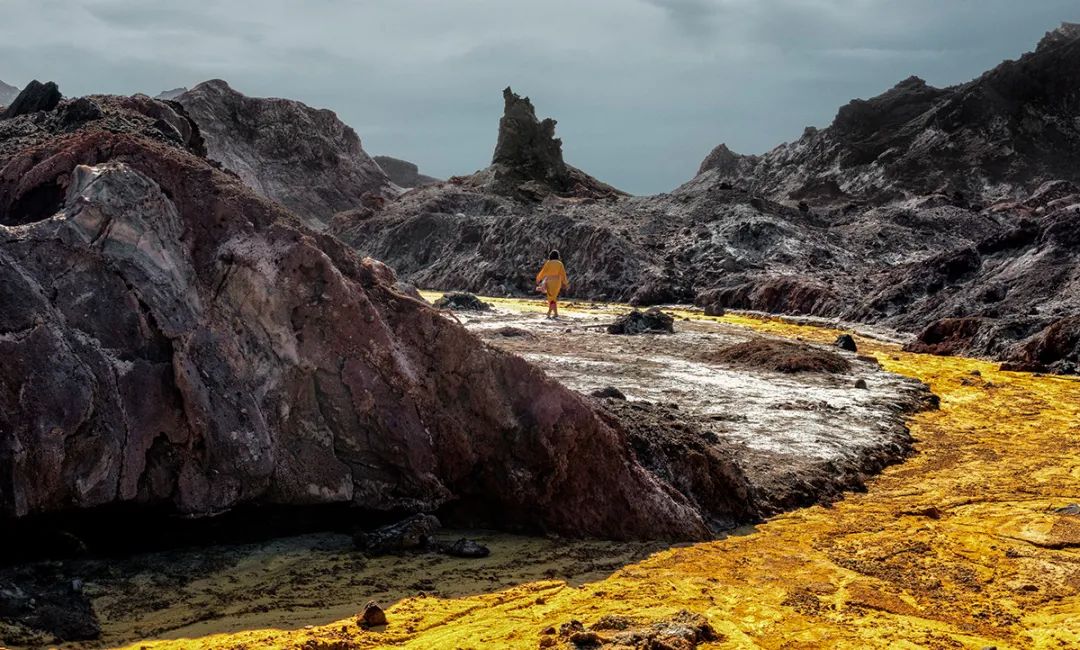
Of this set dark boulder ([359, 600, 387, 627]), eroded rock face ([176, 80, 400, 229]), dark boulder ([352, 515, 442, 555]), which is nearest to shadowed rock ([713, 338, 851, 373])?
dark boulder ([352, 515, 442, 555])

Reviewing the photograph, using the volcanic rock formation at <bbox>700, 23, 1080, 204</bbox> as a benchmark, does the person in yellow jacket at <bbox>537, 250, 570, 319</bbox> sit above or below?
below

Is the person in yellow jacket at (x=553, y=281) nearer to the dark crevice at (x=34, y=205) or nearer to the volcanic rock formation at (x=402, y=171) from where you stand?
the dark crevice at (x=34, y=205)

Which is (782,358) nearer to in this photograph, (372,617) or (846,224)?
(372,617)

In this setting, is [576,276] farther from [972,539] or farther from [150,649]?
[150,649]

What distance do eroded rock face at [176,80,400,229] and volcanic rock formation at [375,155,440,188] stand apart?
94.7 ft

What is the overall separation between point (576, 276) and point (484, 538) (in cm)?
2561

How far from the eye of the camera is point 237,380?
4891 mm

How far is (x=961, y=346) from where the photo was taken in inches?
609

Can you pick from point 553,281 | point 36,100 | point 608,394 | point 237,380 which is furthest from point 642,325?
point 237,380

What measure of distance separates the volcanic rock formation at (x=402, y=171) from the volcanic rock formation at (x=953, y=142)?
47.0 meters

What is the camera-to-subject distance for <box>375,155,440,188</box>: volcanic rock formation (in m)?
97.0

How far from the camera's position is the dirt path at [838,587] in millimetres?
3934

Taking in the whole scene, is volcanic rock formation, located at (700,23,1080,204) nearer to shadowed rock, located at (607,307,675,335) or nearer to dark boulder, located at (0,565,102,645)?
shadowed rock, located at (607,307,675,335)

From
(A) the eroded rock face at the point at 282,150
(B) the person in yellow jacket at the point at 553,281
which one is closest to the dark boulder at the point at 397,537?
(B) the person in yellow jacket at the point at 553,281
